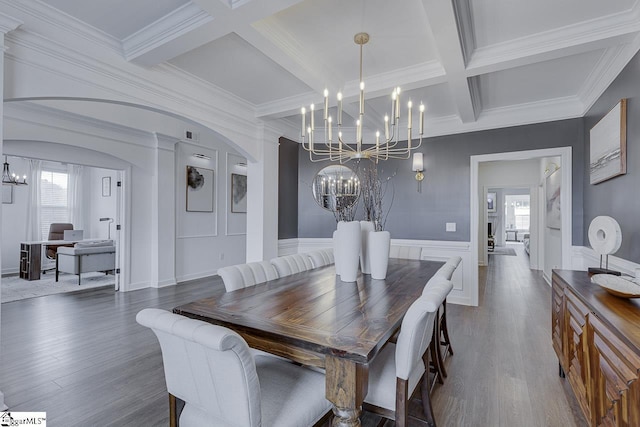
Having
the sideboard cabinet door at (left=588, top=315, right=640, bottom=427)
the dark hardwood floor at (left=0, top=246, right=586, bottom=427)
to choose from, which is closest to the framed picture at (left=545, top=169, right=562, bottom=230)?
the dark hardwood floor at (left=0, top=246, right=586, bottom=427)

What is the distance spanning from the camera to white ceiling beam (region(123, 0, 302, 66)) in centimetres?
191

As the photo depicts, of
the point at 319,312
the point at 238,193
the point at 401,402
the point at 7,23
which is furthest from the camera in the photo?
the point at 238,193

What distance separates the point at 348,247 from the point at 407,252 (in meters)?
1.60

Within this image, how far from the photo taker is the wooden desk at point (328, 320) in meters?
1.17

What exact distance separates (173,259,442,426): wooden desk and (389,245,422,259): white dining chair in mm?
1292

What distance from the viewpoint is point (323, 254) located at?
3238 mm

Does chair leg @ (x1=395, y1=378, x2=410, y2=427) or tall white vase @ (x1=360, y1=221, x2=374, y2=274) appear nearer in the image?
chair leg @ (x1=395, y1=378, x2=410, y2=427)

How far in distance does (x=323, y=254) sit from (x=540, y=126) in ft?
10.7

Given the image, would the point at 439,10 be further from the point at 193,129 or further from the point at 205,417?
the point at 193,129

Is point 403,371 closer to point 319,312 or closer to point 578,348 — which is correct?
point 319,312

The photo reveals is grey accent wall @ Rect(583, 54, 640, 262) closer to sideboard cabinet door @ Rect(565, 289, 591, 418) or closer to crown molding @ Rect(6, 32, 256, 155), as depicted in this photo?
sideboard cabinet door @ Rect(565, 289, 591, 418)

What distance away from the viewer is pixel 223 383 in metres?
1.09

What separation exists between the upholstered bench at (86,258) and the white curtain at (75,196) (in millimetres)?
2386

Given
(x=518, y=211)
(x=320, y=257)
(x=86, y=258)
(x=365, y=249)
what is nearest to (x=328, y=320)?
(x=365, y=249)
